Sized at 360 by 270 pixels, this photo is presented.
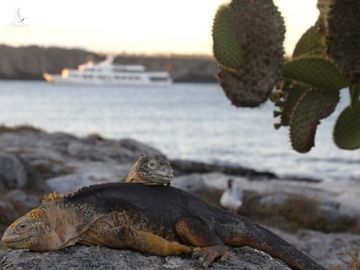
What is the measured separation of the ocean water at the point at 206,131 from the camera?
183 feet

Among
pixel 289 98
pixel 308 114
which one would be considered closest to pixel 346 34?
pixel 308 114

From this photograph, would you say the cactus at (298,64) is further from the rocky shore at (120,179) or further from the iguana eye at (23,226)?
the iguana eye at (23,226)

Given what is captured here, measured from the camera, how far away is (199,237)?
163 inches

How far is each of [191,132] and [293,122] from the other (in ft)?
265

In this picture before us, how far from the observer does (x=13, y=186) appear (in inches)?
763

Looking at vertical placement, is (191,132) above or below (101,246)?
below

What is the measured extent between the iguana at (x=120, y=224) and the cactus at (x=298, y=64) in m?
1.83

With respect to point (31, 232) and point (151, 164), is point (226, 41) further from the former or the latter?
point (31, 232)

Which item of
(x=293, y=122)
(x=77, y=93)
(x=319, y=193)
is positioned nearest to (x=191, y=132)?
(x=319, y=193)

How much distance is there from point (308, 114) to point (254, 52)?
712mm

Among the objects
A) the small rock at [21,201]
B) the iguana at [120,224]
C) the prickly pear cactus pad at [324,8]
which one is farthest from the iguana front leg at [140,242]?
the small rock at [21,201]

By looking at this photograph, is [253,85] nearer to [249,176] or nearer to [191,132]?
[249,176]

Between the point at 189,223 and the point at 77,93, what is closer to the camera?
the point at 189,223

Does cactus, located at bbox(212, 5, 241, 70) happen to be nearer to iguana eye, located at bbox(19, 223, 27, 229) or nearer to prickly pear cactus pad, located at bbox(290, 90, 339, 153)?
prickly pear cactus pad, located at bbox(290, 90, 339, 153)
